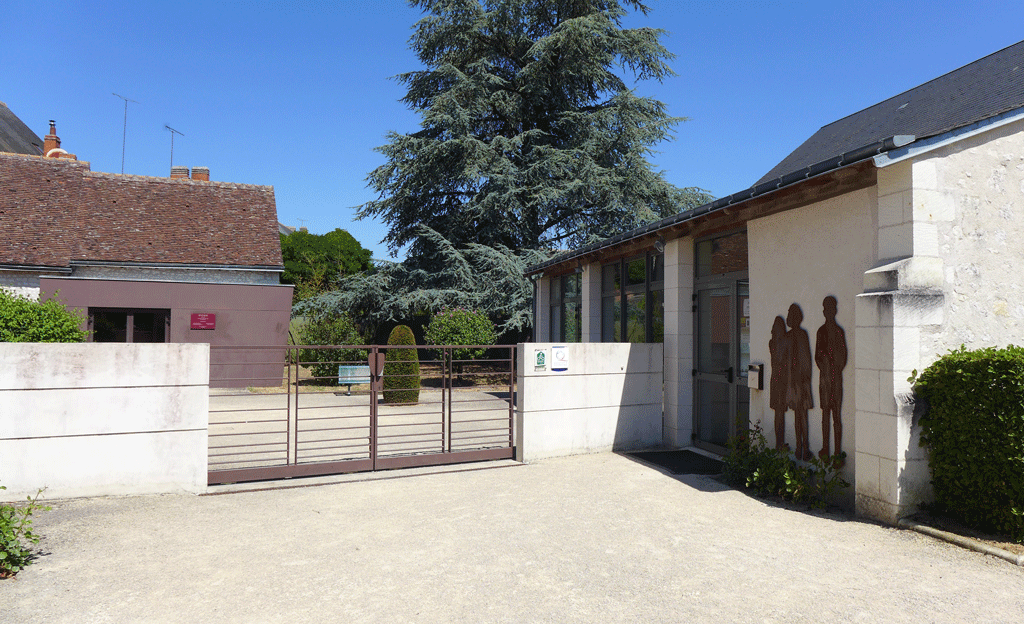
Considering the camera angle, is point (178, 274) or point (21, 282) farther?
point (178, 274)

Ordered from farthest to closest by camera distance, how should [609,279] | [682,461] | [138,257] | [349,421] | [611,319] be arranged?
[138,257]
[609,279]
[611,319]
[349,421]
[682,461]

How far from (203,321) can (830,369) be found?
1730 cm

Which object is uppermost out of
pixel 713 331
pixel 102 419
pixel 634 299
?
pixel 634 299

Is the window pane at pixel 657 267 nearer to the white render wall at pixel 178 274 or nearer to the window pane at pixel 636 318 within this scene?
the window pane at pixel 636 318

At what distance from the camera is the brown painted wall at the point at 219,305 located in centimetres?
1755

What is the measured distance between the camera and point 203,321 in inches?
723

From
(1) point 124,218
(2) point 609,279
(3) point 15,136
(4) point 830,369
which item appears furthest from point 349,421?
(3) point 15,136

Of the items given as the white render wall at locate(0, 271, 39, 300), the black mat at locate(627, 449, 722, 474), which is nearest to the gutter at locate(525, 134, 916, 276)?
the black mat at locate(627, 449, 722, 474)

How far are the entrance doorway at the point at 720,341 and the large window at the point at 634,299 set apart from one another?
2.63ft

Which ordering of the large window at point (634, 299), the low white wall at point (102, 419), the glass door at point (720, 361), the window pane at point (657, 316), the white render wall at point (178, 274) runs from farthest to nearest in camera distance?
1. the white render wall at point (178, 274)
2. the large window at point (634, 299)
3. the window pane at point (657, 316)
4. the glass door at point (720, 361)
5. the low white wall at point (102, 419)

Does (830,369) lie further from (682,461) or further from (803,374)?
(682,461)

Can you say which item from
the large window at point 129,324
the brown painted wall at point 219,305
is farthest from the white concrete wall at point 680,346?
the large window at point 129,324

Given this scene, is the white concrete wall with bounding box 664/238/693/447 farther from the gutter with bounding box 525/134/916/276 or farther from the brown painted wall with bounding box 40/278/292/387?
the brown painted wall with bounding box 40/278/292/387

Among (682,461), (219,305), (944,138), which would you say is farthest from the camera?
(219,305)
